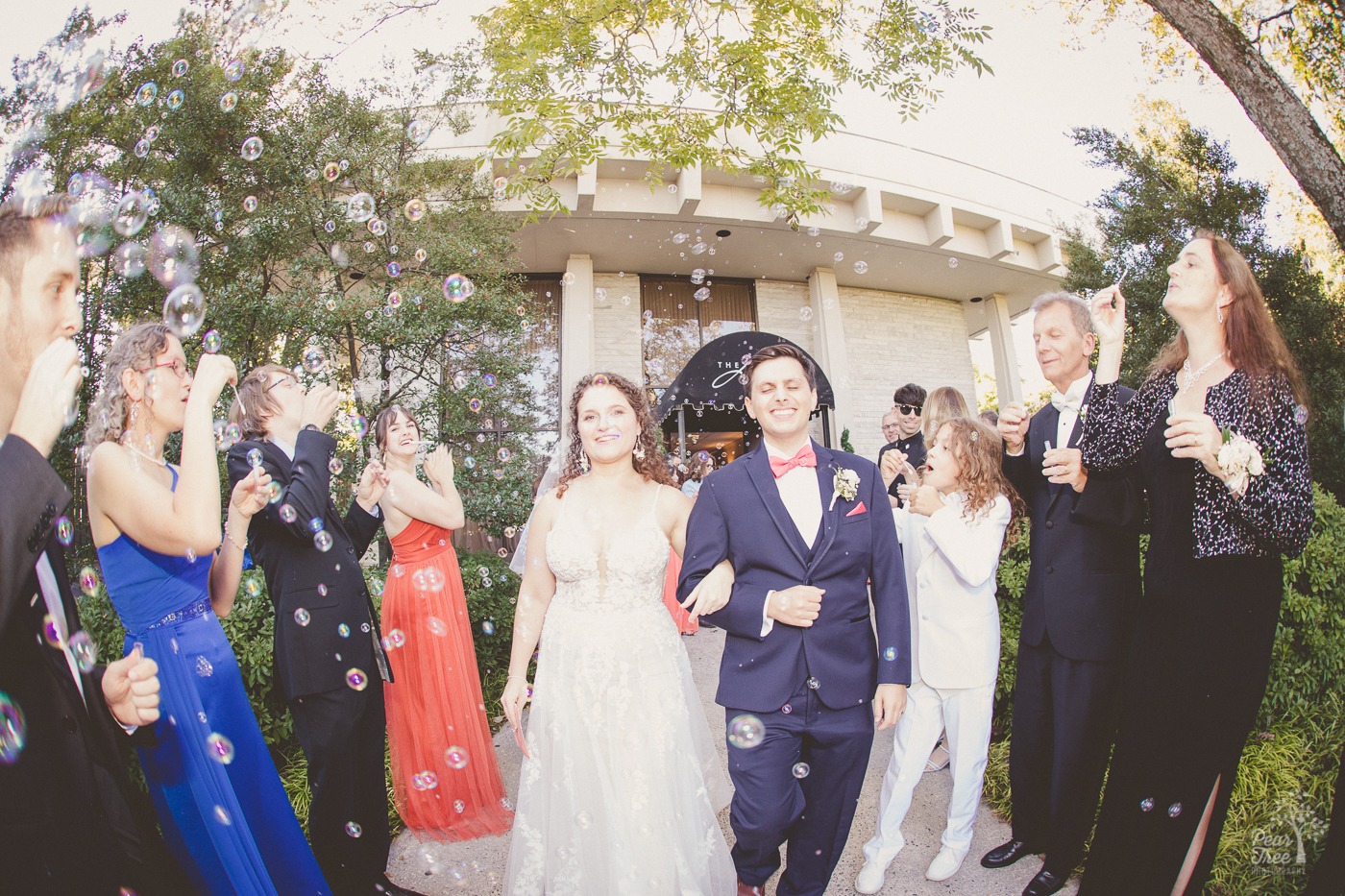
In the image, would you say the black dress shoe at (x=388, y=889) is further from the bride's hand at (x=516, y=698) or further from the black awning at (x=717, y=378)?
the black awning at (x=717, y=378)

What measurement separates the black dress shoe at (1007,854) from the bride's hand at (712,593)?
2.05 metres

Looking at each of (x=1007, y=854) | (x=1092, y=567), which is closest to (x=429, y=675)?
(x=1007, y=854)

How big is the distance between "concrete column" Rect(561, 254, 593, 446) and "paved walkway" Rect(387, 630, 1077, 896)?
10.1 metres

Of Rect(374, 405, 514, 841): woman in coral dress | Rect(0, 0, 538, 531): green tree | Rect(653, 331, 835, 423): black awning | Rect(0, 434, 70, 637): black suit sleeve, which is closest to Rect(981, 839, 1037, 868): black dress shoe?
Rect(374, 405, 514, 841): woman in coral dress

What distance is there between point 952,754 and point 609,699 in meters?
1.86

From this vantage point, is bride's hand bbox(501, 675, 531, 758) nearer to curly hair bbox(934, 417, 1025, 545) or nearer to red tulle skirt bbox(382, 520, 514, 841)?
red tulle skirt bbox(382, 520, 514, 841)

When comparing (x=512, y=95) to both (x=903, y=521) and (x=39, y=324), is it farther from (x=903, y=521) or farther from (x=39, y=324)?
(x=39, y=324)

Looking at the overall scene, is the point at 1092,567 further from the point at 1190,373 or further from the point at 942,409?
the point at 942,409

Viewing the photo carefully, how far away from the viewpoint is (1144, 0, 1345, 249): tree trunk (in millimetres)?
4023

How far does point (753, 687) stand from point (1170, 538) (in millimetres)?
1613

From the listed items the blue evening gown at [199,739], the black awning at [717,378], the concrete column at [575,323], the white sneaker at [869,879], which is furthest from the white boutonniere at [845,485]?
→ the concrete column at [575,323]

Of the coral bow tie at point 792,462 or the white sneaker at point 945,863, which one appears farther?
the white sneaker at point 945,863

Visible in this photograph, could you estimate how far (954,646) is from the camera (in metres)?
3.32

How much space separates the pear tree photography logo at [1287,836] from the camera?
2893mm
